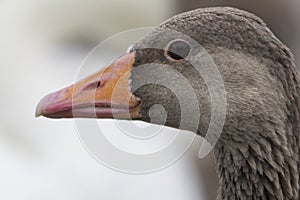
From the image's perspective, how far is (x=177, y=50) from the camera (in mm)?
2990

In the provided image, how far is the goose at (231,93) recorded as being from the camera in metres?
2.94

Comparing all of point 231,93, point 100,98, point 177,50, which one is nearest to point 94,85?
point 100,98

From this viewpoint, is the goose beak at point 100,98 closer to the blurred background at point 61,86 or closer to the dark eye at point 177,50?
the dark eye at point 177,50

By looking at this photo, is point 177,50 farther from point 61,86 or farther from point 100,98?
point 61,86

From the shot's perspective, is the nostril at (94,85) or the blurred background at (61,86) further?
the blurred background at (61,86)

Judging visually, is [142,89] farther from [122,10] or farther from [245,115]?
[122,10]

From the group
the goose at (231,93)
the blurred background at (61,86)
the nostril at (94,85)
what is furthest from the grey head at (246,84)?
the blurred background at (61,86)

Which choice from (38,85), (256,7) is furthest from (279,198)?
(38,85)

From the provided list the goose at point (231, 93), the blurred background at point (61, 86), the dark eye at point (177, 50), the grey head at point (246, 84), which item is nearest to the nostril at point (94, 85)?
the goose at point (231, 93)

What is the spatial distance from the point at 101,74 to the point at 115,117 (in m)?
0.15

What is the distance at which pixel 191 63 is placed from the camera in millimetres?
3000

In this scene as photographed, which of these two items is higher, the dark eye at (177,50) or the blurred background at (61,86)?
the dark eye at (177,50)

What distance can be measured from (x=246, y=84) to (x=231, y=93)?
6 cm

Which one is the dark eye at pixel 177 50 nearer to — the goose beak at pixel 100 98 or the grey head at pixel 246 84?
the grey head at pixel 246 84
